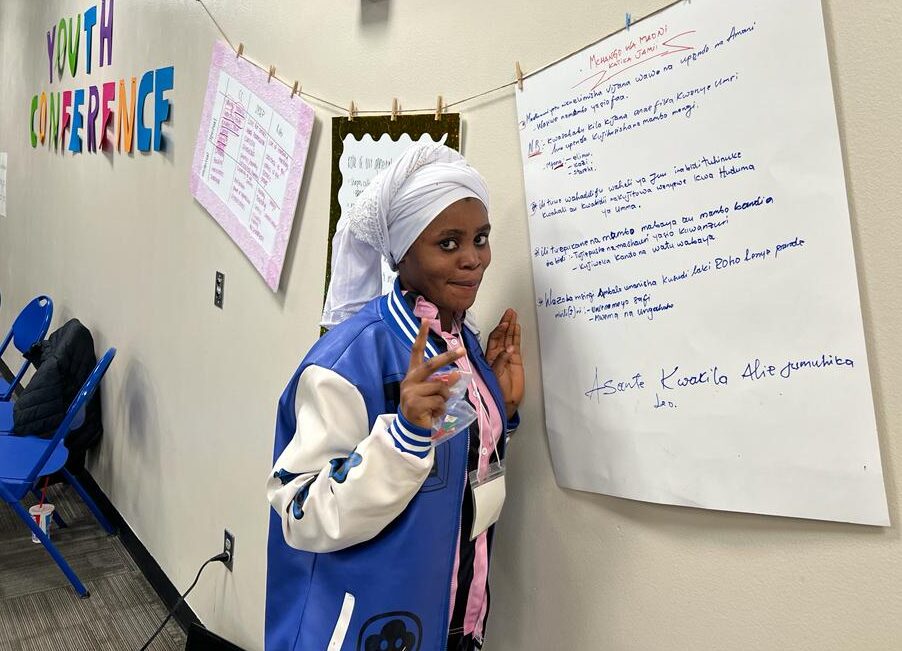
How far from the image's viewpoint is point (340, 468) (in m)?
0.94

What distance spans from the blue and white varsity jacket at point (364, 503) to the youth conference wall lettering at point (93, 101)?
179cm

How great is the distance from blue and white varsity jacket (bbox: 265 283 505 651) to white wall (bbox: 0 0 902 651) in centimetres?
28

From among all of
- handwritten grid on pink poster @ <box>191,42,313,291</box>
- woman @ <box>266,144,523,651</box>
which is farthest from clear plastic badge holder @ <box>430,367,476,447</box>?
handwritten grid on pink poster @ <box>191,42,313,291</box>

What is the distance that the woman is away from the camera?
3.01 feet

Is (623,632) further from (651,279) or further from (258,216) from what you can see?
(258,216)

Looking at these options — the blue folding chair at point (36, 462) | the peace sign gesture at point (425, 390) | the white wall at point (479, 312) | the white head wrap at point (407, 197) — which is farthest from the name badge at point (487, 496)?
the blue folding chair at point (36, 462)

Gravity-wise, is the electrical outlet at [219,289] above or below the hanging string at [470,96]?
below

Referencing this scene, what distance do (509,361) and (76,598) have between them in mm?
2138

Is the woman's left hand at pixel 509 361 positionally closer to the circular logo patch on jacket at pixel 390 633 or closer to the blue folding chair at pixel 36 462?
the circular logo patch on jacket at pixel 390 633

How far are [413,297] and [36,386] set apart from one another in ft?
7.83

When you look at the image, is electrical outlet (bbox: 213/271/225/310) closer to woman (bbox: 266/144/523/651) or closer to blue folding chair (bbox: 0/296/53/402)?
woman (bbox: 266/144/523/651)

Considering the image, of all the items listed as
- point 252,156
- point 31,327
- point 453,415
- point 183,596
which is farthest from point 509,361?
point 31,327

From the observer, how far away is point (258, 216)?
1.89m

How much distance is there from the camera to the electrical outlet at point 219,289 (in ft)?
7.06
